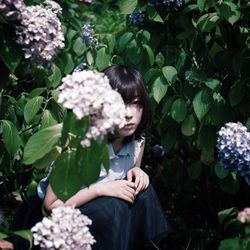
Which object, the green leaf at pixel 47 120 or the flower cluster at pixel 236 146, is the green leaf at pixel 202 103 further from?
the green leaf at pixel 47 120

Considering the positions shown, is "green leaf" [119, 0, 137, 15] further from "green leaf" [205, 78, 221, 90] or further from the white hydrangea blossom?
the white hydrangea blossom

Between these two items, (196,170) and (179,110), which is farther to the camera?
(196,170)

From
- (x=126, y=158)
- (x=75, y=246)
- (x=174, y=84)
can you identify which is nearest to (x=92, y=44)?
(x=174, y=84)

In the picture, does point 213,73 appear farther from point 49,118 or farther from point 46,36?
point 46,36

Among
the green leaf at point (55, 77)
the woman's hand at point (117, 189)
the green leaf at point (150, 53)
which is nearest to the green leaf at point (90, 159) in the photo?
the woman's hand at point (117, 189)

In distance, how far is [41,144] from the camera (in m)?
1.61

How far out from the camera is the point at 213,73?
300 cm

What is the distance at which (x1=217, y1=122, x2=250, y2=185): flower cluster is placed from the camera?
7.44ft

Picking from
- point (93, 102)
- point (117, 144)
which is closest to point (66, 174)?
point (93, 102)

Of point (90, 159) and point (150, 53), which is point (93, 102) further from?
point (150, 53)

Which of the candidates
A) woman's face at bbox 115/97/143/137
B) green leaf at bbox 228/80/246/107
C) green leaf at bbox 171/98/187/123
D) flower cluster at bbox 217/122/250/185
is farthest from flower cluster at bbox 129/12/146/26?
flower cluster at bbox 217/122/250/185

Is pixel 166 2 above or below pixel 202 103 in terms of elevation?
above

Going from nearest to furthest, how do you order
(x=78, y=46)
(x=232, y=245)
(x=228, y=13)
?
(x=232, y=245), (x=228, y=13), (x=78, y=46)

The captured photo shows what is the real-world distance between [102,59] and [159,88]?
0.33 metres
